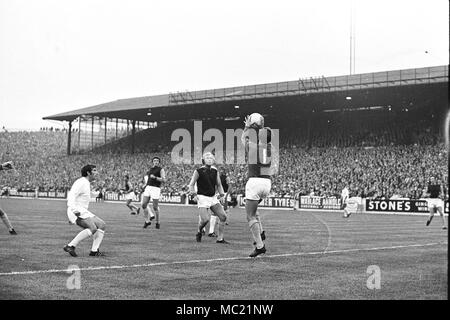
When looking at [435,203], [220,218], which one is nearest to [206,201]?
[220,218]

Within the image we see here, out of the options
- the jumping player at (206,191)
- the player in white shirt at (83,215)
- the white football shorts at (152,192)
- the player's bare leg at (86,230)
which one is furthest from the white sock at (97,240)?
the white football shorts at (152,192)

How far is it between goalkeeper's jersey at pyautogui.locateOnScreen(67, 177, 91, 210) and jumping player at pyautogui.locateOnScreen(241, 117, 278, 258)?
2941 mm

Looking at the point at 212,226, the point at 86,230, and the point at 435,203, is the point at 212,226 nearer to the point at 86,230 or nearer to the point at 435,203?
the point at 86,230

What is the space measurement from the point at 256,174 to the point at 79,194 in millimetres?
3233

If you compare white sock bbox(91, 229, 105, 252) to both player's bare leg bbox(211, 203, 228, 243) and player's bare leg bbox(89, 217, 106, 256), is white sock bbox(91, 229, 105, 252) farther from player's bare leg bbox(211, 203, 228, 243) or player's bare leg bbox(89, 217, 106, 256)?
player's bare leg bbox(211, 203, 228, 243)

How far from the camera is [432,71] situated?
147 feet

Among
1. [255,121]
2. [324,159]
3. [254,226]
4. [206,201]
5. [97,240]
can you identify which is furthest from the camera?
[324,159]

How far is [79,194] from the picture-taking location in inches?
441

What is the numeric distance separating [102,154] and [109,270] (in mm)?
62408

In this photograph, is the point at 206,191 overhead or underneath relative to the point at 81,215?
overhead
